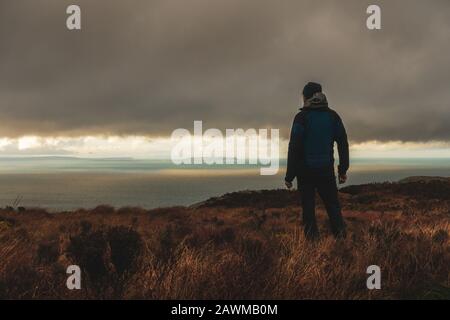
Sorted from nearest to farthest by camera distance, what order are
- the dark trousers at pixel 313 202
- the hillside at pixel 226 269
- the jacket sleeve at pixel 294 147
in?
the hillside at pixel 226 269 → the jacket sleeve at pixel 294 147 → the dark trousers at pixel 313 202

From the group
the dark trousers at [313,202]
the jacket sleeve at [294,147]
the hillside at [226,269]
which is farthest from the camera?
the dark trousers at [313,202]

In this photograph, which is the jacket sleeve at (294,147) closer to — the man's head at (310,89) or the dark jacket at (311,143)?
the dark jacket at (311,143)

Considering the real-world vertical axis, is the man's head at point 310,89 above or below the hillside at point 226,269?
above

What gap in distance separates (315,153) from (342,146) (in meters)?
0.49

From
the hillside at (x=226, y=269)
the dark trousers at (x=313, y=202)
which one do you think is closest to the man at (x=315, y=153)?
the dark trousers at (x=313, y=202)

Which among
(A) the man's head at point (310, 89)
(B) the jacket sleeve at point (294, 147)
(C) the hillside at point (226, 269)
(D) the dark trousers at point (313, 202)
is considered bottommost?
(C) the hillside at point (226, 269)

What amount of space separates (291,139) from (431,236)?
2990mm

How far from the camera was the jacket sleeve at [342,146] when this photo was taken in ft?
27.3

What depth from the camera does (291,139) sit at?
8172 mm

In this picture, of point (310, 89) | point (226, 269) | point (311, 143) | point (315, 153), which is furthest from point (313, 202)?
point (226, 269)

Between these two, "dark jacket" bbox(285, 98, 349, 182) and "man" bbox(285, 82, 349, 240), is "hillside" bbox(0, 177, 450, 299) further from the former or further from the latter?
"dark jacket" bbox(285, 98, 349, 182)

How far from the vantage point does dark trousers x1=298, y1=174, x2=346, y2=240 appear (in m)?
8.30

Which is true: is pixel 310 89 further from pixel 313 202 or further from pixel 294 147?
pixel 313 202
